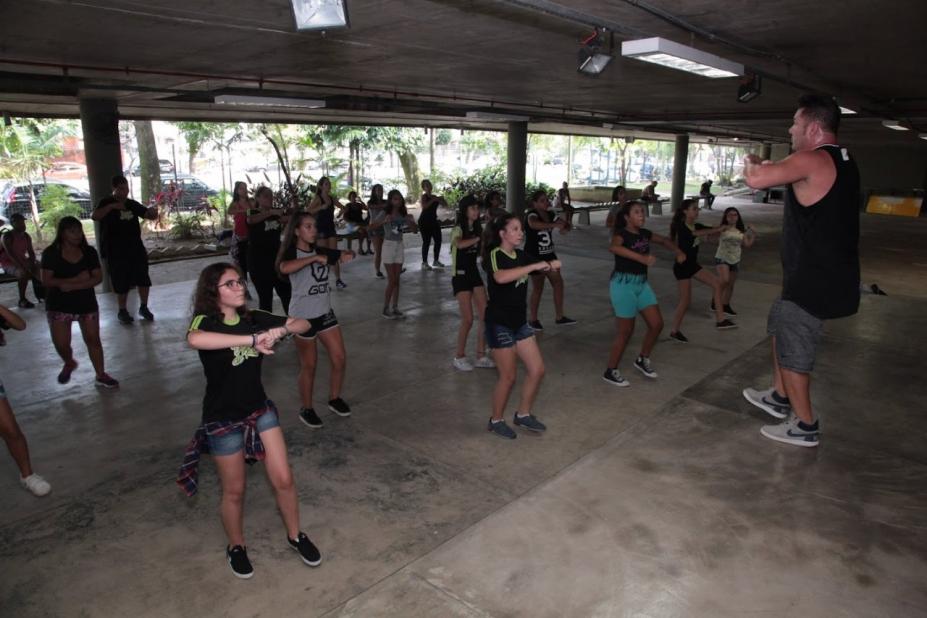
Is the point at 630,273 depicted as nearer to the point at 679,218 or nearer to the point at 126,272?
the point at 679,218

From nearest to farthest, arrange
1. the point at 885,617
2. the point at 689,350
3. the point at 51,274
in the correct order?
the point at 885,617
the point at 51,274
the point at 689,350

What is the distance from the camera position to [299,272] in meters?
4.64

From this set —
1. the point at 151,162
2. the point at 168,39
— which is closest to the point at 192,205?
the point at 151,162

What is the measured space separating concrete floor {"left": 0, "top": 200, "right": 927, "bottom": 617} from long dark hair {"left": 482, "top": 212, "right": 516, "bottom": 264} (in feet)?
4.52

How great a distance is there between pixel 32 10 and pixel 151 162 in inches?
564

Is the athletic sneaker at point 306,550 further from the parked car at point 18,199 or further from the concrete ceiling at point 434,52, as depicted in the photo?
the parked car at point 18,199

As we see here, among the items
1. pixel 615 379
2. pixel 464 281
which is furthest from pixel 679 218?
pixel 464 281

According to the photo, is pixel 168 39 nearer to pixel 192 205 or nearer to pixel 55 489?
pixel 55 489

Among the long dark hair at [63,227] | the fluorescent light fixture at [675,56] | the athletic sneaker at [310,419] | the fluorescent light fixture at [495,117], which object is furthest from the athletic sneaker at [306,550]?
the fluorescent light fixture at [495,117]

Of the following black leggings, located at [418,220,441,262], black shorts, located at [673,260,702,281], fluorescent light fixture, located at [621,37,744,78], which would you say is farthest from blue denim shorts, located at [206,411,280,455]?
black leggings, located at [418,220,441,262]

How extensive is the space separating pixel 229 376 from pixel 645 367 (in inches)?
165

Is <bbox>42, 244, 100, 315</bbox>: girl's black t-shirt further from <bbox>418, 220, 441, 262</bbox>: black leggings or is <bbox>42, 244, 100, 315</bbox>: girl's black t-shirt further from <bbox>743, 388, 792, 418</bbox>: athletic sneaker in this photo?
<bbox>418, 220, 441, 262</bbox>: black leggings

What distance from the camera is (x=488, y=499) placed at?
398 cm

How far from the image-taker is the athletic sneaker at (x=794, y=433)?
4633 millimetres
